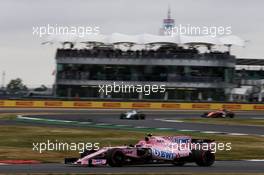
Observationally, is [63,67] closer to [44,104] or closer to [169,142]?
[44,104]

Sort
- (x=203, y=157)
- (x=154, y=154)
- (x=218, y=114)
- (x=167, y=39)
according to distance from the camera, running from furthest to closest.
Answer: (x=167, y=39) < (x=218, y=114) < (x=203, y=157) < (x=154, y=154)

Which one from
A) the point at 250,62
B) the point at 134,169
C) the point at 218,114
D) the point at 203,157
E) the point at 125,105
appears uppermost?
the point at 250,62

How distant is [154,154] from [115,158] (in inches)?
57.1

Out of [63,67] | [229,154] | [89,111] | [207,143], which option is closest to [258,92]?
[63,67]

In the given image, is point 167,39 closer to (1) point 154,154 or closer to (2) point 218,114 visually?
(2) point 218,114

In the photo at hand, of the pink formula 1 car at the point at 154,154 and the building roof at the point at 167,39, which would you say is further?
the building roof at the point at 167,39

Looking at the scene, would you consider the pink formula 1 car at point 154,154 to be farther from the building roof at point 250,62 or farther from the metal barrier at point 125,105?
the building roof at point 250,62

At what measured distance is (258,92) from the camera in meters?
95.1

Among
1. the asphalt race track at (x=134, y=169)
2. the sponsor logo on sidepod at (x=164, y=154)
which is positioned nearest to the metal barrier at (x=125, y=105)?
the asphalt race track at (x=134, y=169)

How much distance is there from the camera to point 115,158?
69.6ft

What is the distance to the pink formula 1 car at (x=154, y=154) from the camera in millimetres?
21188

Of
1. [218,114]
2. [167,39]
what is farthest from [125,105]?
[167,39]

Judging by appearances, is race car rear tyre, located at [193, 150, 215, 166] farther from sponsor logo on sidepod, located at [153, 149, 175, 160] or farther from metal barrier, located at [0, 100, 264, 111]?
metal barrier, located at [0, 100, 264, 111]

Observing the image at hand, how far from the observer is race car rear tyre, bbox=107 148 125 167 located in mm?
21094
